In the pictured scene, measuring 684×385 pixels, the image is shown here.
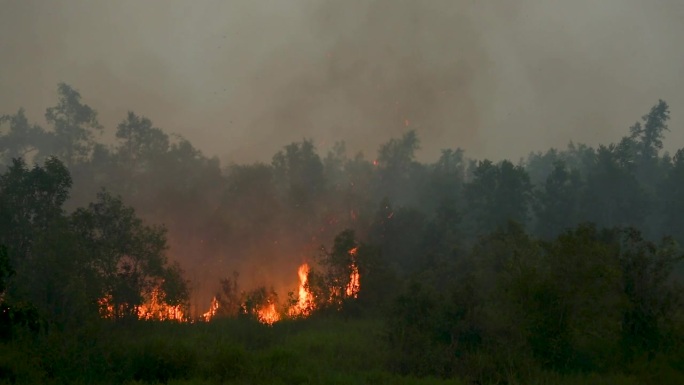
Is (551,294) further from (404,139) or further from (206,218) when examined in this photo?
(404,139)

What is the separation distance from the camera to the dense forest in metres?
15.4

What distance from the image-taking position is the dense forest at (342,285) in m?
15.4

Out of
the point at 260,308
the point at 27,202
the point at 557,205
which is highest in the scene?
the point at 557,205

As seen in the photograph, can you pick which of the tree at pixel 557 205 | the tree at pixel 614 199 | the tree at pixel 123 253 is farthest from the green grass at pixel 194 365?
the tree at pixel 614 199

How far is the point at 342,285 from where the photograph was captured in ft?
92.4

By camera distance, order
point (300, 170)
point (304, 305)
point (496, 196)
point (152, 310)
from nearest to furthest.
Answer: point (152, 310)
point (304, 305)
point (496, 196)
point (300, 170)

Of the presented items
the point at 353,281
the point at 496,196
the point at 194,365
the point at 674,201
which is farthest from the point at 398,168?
the point at 194,365

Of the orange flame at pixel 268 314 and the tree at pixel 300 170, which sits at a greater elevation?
the tree at pixel 300 170

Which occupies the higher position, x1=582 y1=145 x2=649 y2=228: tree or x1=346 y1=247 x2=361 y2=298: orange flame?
x1=582 y1=145 x2=649 y2=228: tree

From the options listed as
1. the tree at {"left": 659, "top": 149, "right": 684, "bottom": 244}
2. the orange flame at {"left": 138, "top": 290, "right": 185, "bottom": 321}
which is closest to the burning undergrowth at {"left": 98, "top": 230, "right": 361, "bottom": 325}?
the orange flame at {"left": 138, "top": 290, "right": 185, "bottom": 321}

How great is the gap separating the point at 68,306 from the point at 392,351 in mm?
10892

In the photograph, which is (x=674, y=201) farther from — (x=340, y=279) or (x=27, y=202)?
(x=27, y=202)

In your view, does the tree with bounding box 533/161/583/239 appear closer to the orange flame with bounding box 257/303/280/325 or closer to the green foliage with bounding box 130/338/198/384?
the orange flame with bounding box 257/303/280/325

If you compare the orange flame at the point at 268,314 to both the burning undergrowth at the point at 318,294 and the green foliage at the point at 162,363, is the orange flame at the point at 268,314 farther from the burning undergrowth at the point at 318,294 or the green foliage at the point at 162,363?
the green foliage at the point at 162,363
